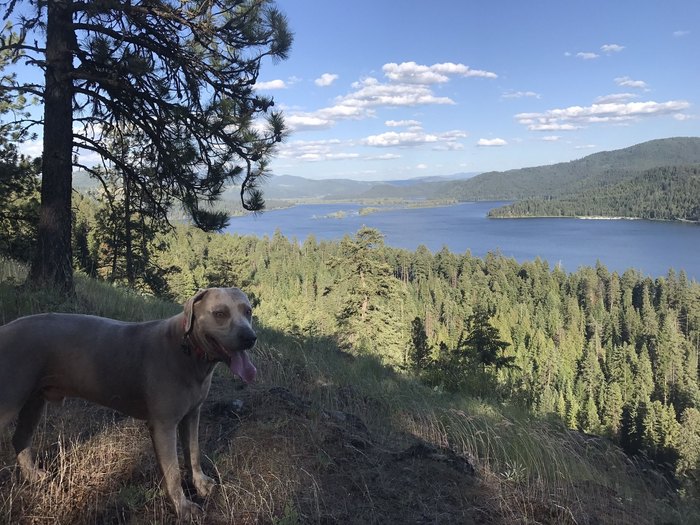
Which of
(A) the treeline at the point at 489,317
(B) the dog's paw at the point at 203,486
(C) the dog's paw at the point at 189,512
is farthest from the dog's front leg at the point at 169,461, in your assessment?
(A) the treeline at the point at 489,317

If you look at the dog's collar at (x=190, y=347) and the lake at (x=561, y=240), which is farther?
the lake at (x=561, y=240)

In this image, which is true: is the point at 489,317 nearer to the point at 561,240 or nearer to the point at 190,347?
the point at 190,347

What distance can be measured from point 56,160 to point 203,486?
18.8 ft

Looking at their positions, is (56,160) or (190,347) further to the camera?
(56,160)

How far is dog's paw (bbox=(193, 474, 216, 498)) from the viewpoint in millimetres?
3004

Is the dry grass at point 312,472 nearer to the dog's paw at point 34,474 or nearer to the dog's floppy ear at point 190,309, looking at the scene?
the dog's paw at point 34,474

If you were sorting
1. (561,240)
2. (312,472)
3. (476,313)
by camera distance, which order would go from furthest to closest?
1. (561,240)
2. (476,313)
3. (312,472)

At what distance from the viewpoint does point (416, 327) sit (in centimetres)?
4131

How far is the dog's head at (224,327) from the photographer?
252cm

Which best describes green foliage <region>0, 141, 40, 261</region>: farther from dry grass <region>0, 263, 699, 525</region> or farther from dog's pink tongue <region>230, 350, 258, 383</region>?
dog's pink tongue <region>230, 350, 258, 383</region>

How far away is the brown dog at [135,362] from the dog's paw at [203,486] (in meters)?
0.19

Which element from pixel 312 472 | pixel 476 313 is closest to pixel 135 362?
pixel 312 472

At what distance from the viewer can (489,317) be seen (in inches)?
1138

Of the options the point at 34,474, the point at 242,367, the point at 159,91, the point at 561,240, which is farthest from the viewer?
the point at 561,240
